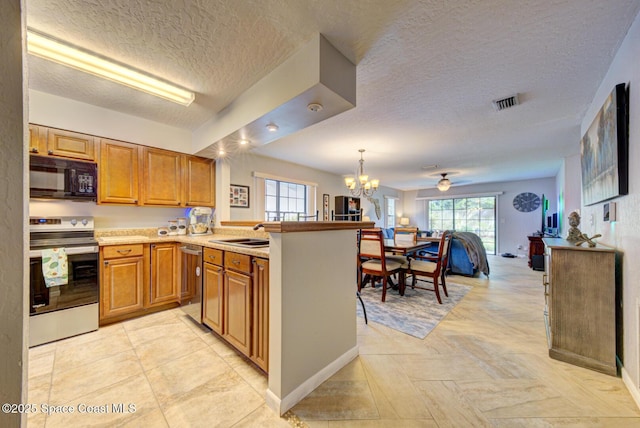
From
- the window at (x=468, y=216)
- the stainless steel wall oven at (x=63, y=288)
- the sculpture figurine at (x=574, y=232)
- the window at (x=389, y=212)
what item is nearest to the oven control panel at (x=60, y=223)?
the stainless steel wall oven at (x=63, y=288)

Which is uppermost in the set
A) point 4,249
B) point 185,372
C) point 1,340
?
point 4,249

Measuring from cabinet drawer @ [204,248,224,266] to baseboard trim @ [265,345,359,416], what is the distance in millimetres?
1038

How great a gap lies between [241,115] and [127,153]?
1548mm

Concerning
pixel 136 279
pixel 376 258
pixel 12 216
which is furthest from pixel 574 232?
pixel 136 279

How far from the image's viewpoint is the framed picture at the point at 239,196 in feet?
13.1

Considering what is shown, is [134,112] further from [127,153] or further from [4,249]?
[4,249]

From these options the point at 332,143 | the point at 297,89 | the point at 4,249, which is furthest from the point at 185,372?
the point at 332,143

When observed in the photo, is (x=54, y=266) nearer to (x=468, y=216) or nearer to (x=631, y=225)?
(x=631, y=225)

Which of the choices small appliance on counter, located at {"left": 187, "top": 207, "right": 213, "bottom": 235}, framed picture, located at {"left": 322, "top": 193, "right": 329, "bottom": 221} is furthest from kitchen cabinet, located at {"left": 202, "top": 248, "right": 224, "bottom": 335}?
framed picture, located at {"left": 322, "top": 193, "right": 329, "bottom": 221}

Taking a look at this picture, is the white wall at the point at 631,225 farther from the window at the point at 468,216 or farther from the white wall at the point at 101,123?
the window at the point at 468,216

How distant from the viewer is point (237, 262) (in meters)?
1.79

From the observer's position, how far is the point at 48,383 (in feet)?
5.22

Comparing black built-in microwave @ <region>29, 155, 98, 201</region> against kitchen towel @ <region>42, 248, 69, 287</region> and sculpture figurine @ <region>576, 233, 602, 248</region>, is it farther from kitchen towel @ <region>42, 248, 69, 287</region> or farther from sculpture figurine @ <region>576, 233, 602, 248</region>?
sculpture figurine @ <region>576, 233, 602, 248</region>

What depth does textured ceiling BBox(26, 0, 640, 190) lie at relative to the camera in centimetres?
137
